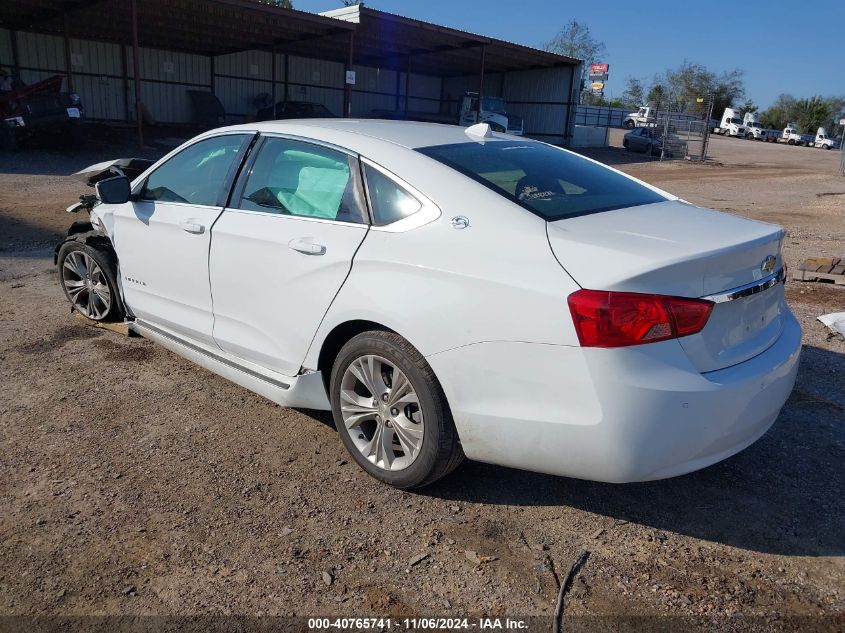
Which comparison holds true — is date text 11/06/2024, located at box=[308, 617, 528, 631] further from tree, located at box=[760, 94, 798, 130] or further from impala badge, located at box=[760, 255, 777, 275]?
tree, located at box=[760, 94, 798, 130]

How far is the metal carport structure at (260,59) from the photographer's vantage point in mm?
22508

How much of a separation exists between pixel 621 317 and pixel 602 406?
32 cm

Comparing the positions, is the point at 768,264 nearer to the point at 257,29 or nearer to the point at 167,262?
the point at 167,262

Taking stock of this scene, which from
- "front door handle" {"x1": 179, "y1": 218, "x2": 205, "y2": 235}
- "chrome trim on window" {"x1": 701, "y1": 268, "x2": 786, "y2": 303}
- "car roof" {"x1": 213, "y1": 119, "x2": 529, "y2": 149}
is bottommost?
"front door handle" {"x1": 179, "y1": 218, "x2": 205, "y2": 235}

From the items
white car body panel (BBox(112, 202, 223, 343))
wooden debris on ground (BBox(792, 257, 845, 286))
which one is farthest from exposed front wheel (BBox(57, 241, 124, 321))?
wooden debris on ground (BBox(792, 257, 845, 286))

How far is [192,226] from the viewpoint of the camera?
12.7 ft

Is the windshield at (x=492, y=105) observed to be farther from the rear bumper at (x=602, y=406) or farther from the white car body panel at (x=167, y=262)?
the rear bumper at (x=602, y=406)

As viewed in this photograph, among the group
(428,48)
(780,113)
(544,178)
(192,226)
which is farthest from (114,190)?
(780,113)

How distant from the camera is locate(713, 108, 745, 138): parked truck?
65312 millimetres

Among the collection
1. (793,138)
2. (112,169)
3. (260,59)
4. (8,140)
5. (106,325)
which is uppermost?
(260,59)

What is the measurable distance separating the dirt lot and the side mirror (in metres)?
1.13

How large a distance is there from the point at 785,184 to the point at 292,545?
79.9 ft

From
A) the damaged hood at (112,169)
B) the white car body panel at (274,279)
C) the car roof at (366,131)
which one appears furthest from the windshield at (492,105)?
the white car body panel at (274,279)

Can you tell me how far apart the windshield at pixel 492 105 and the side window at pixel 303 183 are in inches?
1174
